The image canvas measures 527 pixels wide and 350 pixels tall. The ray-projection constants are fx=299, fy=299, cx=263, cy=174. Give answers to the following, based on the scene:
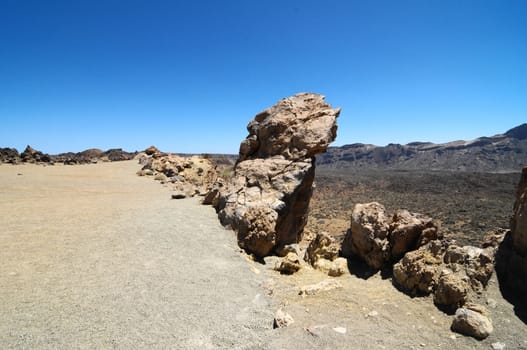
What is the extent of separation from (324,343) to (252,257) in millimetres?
3410

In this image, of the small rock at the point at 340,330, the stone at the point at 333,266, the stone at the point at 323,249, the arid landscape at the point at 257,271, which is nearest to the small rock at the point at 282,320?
the arid landscape at the point at 257,271

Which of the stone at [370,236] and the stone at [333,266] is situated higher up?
the stone at [370,236]

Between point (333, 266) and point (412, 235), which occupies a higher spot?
point (412, 235)

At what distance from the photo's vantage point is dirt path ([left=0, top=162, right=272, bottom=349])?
3.70 metres

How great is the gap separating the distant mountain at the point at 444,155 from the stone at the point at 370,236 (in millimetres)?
96026

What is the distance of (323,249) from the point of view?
698cm

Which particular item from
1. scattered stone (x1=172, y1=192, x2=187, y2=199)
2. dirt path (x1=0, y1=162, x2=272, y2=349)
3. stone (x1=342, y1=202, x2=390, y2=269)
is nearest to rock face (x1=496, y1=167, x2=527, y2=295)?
stone (x1=342, y1=202, x2=390, y2=269)

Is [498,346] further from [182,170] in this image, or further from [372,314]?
[182,170]

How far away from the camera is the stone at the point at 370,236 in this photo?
6008mm

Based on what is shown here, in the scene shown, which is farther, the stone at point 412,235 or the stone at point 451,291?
the stone at point 412,235

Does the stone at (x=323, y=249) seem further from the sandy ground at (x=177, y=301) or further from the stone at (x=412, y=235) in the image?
the stone at (x=412, y=235)

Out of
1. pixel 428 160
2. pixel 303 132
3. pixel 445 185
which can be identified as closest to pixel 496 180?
pixel 445 185

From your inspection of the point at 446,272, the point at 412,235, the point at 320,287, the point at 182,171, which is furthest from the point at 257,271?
the point at 182,171

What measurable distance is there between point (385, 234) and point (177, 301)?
4.22m
